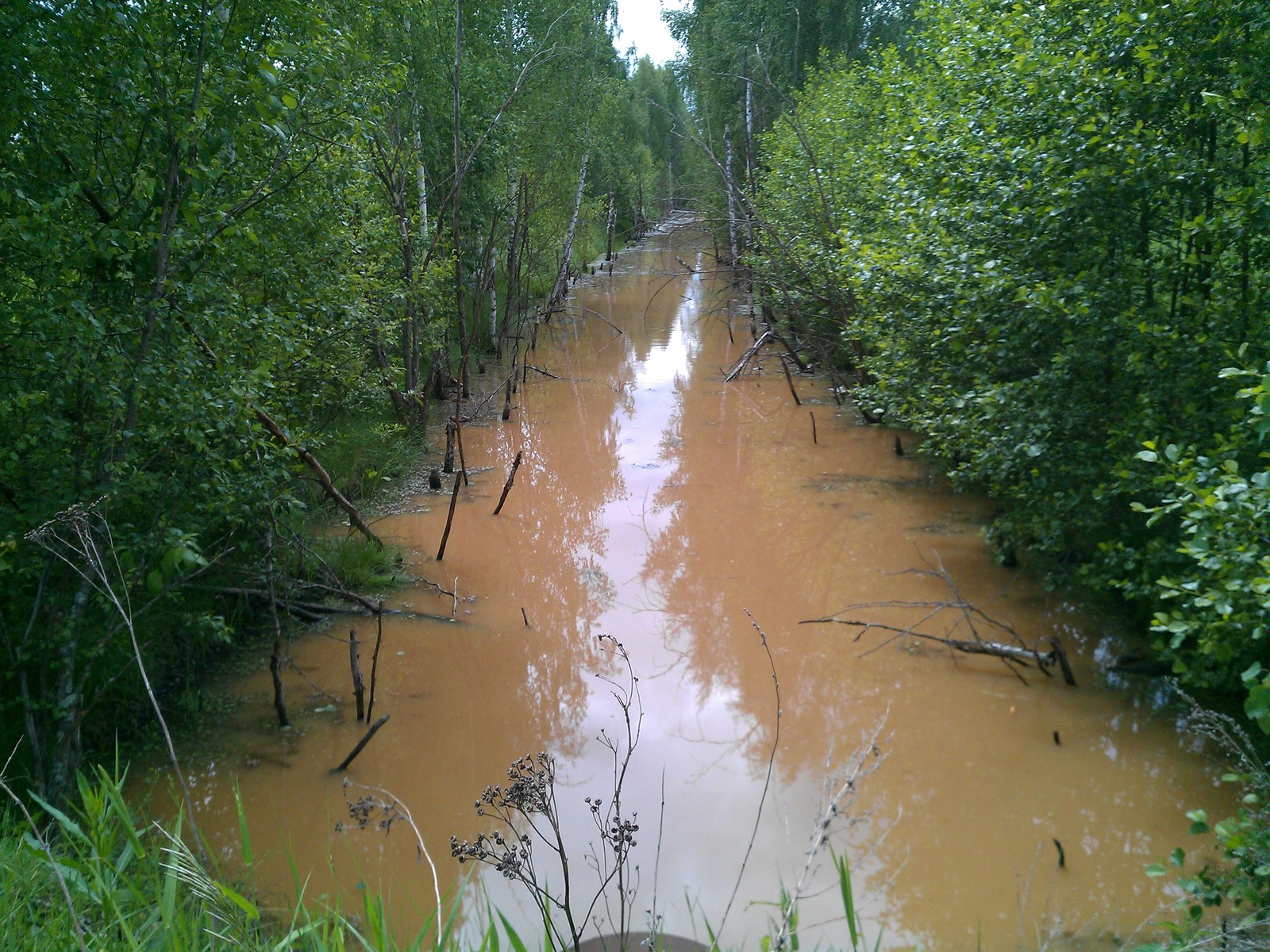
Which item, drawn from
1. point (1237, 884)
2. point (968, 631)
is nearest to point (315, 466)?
point (968, 631)

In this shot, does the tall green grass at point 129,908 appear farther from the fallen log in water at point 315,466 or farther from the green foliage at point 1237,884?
the green foliage at point 1237,884

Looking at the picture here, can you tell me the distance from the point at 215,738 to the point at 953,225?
5904mm

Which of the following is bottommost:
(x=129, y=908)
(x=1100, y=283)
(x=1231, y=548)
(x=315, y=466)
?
(x=129, y=908)

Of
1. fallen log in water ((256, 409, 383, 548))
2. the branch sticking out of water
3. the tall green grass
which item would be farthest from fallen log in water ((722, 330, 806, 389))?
the tall green grass

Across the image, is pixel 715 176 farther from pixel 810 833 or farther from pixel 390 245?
pixel 810 833

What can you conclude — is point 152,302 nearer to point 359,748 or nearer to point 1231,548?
point 359,748

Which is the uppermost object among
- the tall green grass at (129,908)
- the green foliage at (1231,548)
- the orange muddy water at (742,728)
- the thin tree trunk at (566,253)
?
the thin tree trunk at (566,253)

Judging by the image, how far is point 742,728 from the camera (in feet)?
18.0

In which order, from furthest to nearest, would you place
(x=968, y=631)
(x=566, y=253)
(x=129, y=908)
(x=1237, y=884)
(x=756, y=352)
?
1. (x=566, y=253)
2. (x=756, y=352)
3. (x=968, y=631)
4. (x=1237, y=884)
5. (x=129, y=908)

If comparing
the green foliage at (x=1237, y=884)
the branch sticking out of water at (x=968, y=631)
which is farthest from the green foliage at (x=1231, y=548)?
the branch sticking out of water at (x=968, y=631)

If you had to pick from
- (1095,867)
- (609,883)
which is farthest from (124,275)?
(1095,867)

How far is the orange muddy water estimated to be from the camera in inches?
165

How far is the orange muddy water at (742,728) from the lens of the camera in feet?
13.7

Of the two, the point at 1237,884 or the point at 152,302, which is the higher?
the point at 152,302
